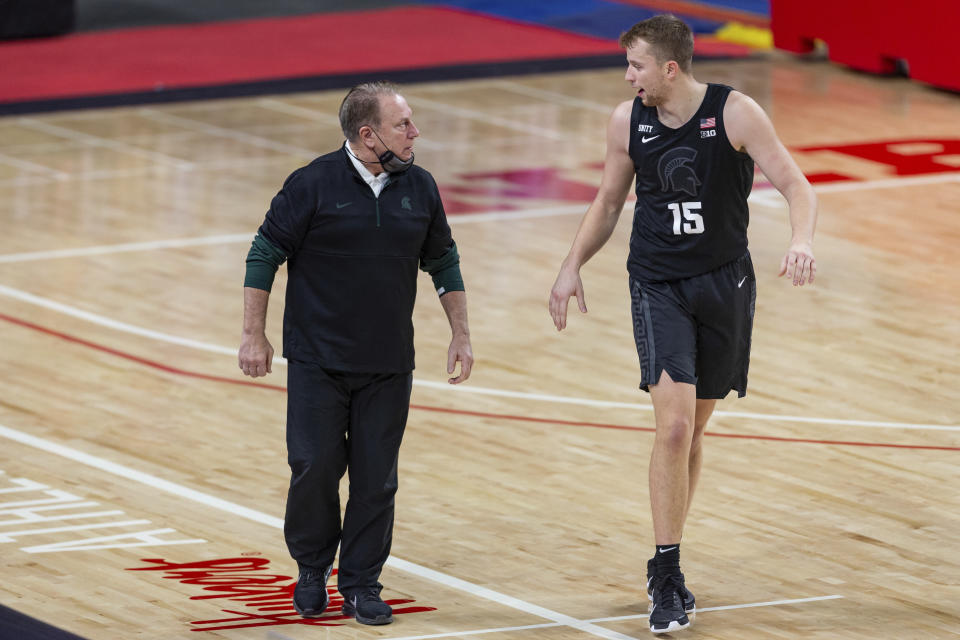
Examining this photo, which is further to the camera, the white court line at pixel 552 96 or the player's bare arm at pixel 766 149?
the white court line at pixel 552 96

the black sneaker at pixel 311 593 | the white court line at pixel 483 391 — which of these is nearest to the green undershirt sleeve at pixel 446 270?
the black sneaker at pixel 311 593

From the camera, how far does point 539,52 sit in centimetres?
2117

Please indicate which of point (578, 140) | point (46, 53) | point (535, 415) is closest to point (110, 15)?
point (46, 53)

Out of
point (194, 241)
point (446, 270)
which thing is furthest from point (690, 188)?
point (194, 241)

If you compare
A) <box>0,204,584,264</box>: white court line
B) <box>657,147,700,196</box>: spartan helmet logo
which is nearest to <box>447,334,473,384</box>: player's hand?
<box>657,147,700,196</box>: spartan helmet logo

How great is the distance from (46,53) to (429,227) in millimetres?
14832

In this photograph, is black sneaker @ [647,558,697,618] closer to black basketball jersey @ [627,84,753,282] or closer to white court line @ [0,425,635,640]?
white court line @ [0,425,635,640]

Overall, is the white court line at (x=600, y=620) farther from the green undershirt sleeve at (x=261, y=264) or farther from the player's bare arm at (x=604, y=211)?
the green undershirt sleeve at (x=261, y=264)

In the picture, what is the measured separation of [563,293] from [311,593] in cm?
127

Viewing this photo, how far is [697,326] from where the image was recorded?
263 inches

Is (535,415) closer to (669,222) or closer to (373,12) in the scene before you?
(669,222)

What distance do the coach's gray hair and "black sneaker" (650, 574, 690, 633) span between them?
5.60 ft

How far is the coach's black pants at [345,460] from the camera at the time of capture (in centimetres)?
645

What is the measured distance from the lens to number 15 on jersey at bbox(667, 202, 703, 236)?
6570 millimetres
